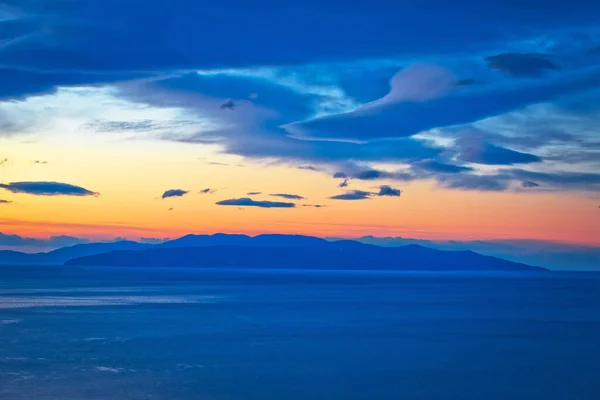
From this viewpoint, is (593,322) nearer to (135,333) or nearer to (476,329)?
(476,329)

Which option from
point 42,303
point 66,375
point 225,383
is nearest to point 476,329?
point 225,383

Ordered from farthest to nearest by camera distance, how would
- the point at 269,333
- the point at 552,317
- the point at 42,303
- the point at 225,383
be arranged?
the point at 42,303 < the point at 552,317 < the point at 269,333 < the point at 225,383

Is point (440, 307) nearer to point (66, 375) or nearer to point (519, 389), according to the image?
point (519, 389)

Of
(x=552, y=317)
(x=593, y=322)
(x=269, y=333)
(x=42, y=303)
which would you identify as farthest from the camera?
(x=42, y=303)

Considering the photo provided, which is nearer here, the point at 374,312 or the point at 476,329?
the point at 476,329

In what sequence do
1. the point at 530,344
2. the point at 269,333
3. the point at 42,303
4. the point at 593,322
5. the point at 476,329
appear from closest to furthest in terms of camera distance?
1. the point at 530,344
2. the point at 269,333
3. the point at 476,329
4. the point at 593,322
5. the point at 42,303

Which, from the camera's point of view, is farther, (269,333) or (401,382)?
(269,333)

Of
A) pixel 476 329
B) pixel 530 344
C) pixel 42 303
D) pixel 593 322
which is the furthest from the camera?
pixel 42 303

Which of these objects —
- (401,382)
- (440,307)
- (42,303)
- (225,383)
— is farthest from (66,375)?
(440,307)
